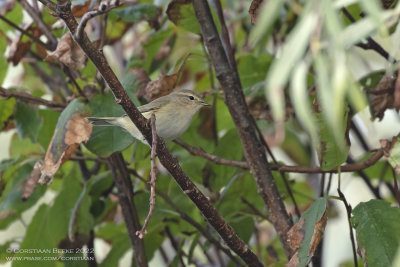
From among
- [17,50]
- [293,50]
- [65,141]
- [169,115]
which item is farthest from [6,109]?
[293,50]

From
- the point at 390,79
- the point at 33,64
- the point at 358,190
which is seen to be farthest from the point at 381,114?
the point at 358,190

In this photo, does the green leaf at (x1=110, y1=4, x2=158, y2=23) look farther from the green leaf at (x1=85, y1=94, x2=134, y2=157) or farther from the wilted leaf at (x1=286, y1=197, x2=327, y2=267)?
the wilted leaf at (x1=286, y1=197, x2=327, y2=267)

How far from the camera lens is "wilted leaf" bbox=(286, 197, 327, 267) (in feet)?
5.14

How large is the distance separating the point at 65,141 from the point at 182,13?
742mm

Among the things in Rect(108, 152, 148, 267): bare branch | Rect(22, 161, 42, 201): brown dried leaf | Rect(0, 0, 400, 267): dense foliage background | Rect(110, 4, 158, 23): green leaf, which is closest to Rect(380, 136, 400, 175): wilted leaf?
Rect(0, 0, 400, 267): dense foliage background

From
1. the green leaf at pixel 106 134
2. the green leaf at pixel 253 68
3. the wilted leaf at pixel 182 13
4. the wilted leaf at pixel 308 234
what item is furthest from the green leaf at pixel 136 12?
the wilted leaf at pixel 308 234

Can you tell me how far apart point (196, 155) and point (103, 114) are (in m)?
0.41

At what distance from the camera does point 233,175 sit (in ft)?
8.00

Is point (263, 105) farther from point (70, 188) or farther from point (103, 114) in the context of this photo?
point (70, 188)

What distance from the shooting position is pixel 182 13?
7.53 ft

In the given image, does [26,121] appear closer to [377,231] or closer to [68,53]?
[68,53]

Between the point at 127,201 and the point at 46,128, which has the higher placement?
the point at 46,128

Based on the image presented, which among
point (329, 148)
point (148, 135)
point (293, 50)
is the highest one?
point (148, 135)

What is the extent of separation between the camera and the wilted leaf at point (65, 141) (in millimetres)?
1895
